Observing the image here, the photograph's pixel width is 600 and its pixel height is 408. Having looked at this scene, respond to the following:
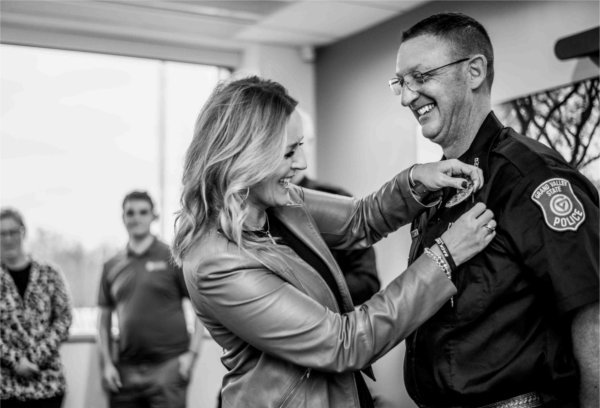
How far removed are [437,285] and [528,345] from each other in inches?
9.5

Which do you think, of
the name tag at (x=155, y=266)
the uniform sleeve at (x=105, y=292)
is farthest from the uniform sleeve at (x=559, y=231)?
the uniform sleeve at (x=105, y=292)

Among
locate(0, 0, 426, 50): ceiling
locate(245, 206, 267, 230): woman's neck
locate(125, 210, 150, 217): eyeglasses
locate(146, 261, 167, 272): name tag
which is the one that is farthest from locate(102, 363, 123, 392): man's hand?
locate(245, 206, 267, 230): woman's neck

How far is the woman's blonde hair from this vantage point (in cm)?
162

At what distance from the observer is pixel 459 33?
5.78ft

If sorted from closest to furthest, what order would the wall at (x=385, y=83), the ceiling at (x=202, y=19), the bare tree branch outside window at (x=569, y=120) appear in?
the bare tree branch outside window at (x=569, y=120)
the wall at (x=385, y=83)
the ceiling at (x=202, y=19)

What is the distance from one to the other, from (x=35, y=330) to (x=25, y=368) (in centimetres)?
22

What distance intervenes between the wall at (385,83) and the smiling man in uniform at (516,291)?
208 cm

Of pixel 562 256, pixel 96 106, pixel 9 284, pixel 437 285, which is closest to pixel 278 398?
pixel 437 285

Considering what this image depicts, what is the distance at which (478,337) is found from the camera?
1.60 meters

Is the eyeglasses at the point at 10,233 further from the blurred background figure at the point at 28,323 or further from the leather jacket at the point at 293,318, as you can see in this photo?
the leather jacket at the point at 293,318

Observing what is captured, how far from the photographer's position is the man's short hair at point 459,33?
1.75 metres

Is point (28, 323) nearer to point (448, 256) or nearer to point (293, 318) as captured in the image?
point (293, 318)

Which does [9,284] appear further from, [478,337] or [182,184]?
[478,337]

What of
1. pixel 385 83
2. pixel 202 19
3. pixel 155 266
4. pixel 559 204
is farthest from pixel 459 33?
pixel 202 19
